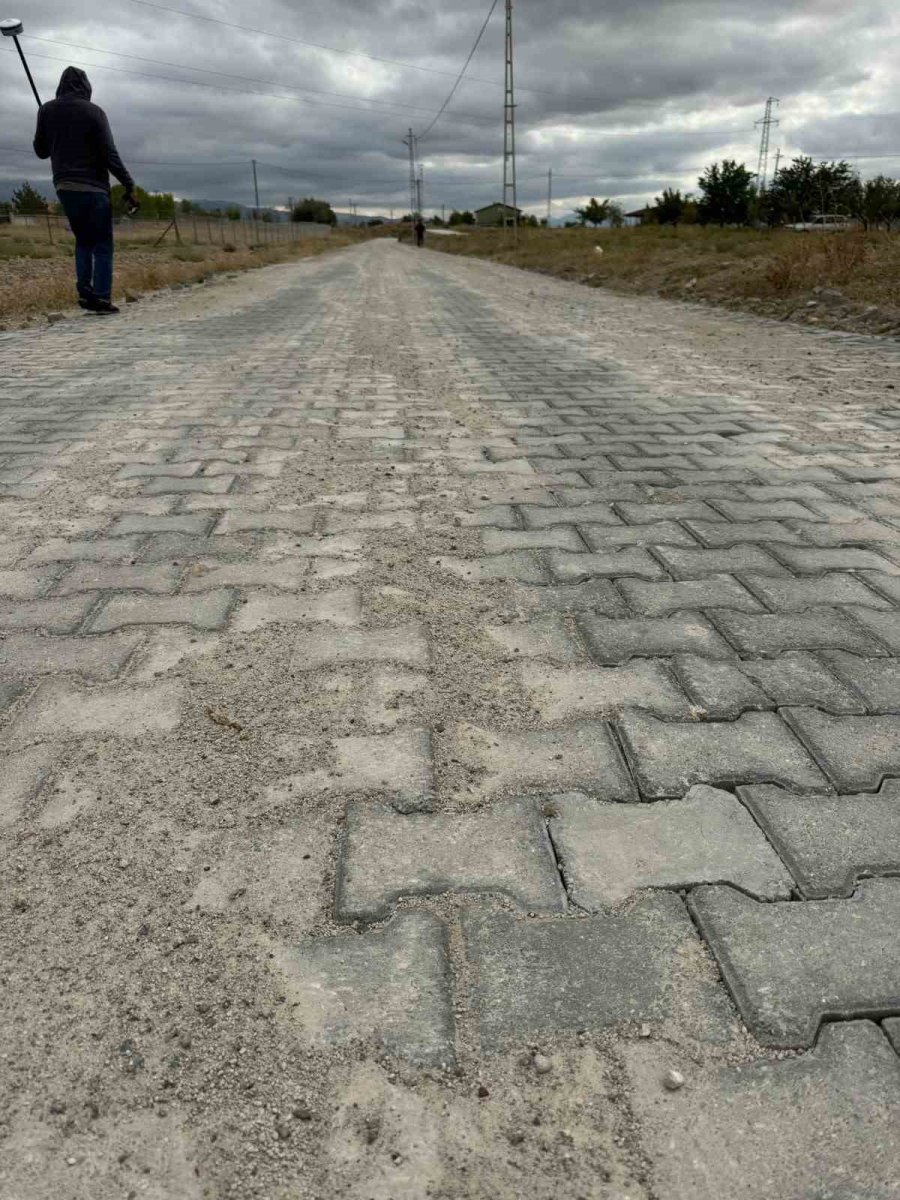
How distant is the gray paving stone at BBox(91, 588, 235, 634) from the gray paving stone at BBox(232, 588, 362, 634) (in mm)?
63

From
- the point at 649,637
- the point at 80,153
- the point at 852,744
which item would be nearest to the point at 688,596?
the point at 649,637

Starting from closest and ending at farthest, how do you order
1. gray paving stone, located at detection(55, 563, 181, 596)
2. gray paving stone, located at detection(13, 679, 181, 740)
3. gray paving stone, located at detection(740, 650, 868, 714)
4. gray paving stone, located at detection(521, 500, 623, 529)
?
1. gray paving stone, located at detection(13, 679, 181, 740)
2. gray paving stone, located at detection(740, 650, 868, 714)
3. gray paving stone, located at detection(55, 563, 181, 596)
4. gray paving stone, located at detection(521, 500, 623, 529)

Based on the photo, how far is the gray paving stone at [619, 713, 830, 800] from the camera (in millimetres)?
1864

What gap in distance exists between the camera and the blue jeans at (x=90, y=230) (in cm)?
953

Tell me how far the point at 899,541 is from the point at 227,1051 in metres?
2.96

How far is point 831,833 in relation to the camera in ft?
5.59

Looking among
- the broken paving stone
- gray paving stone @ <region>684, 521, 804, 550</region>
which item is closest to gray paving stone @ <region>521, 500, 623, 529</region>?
gray paving stone @ <region>684, 521, 804, 550</region>

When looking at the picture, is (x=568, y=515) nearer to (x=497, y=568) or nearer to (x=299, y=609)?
(x=497, y=568)

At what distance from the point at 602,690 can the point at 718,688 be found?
30 centimetres

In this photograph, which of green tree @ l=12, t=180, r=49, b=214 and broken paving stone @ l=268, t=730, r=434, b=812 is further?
green tree @ l=12, t=180, r=49, b=214

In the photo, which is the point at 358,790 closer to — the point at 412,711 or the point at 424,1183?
the point at 412,711

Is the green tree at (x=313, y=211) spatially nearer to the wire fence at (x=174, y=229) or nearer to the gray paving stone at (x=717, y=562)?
the wire fence at (x=174, y=229)

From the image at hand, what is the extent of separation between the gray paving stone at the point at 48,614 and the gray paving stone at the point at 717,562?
6.34ft

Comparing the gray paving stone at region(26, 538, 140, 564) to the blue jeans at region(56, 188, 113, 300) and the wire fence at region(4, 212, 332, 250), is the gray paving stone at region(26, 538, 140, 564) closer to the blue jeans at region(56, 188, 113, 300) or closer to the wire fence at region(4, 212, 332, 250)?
the blue jeans at region(56, 188, 113, 300)
